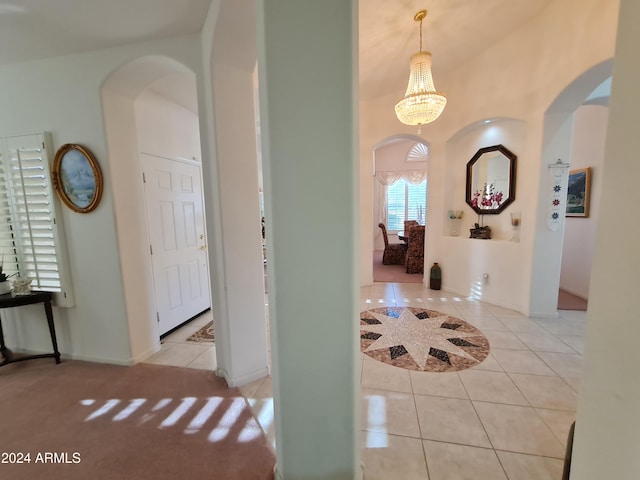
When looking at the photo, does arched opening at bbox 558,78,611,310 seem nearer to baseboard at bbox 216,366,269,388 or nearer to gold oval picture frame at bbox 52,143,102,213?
baseboard at bbox 216,366,269,388

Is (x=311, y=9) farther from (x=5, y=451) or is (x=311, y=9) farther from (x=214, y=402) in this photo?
(x=5, y=451)

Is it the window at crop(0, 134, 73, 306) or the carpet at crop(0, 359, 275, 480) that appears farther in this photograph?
the window at crop(0, 134, 73, 306)

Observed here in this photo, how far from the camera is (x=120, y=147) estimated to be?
7.88 feet

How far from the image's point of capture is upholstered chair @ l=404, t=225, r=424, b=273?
18.0 ft

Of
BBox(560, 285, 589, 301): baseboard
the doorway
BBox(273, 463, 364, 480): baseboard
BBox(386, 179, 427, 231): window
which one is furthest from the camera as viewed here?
BBox(386, 179, 427, 231): window

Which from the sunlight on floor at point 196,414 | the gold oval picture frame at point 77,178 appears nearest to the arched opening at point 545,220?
the sunlight on floor at point 196,414

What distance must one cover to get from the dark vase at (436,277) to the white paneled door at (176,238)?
3.58m

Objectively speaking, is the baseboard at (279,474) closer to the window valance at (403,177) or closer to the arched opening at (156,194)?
the arched opening at (156,194)

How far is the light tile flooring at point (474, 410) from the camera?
147 centimetres

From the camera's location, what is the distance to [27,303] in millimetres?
2379

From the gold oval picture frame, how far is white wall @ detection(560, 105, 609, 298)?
5963 millimetres

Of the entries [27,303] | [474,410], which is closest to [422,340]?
[474,410]

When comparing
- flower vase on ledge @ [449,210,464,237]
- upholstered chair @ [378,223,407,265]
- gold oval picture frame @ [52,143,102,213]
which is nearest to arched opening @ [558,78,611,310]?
flower vase on ledge @ [449,210,464,237]

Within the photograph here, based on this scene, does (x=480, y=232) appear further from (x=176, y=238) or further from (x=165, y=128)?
(x=165, y=128)
